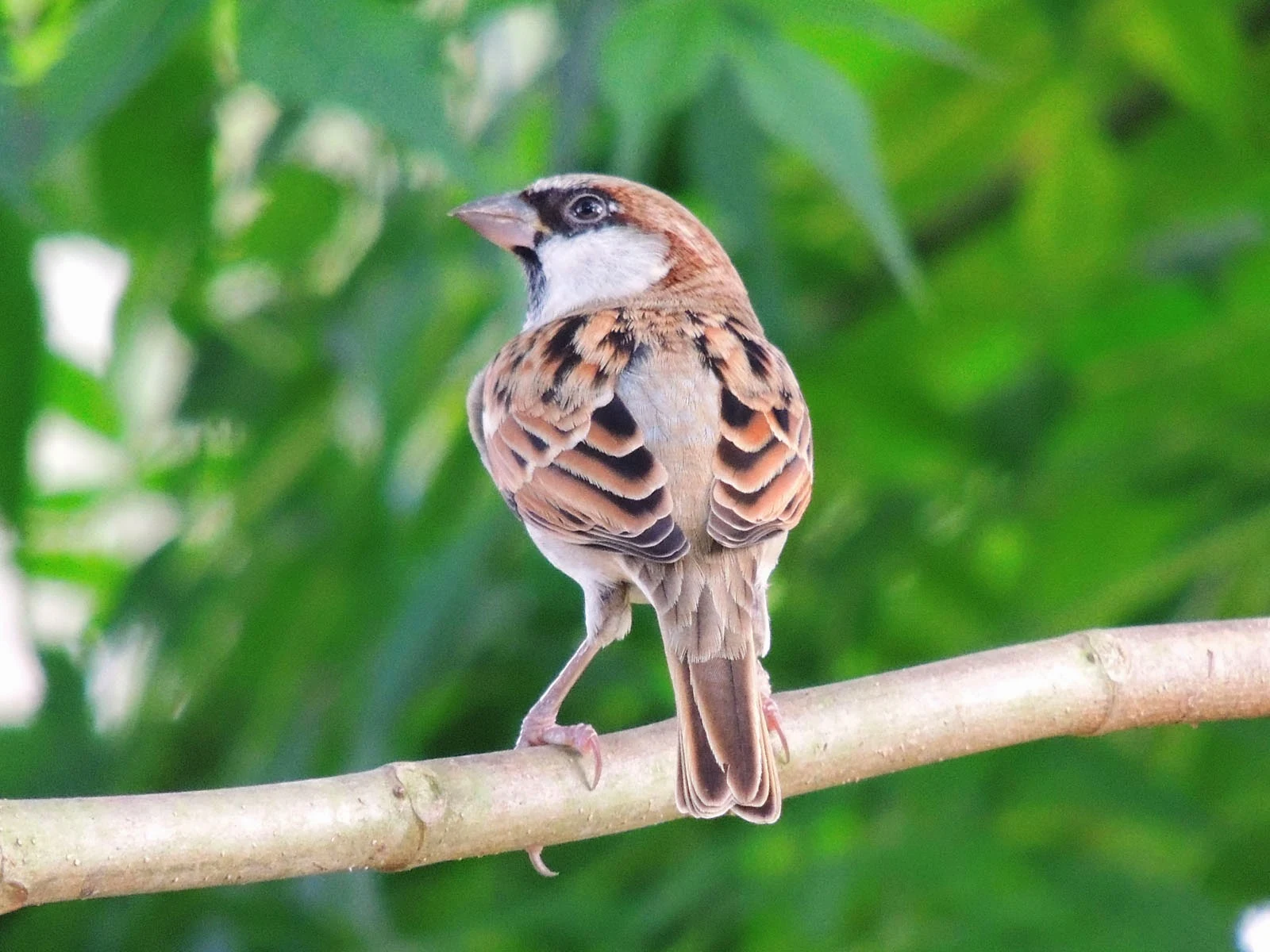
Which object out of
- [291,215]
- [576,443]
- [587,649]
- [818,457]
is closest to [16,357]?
[576,443]

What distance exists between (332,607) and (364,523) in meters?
0.31

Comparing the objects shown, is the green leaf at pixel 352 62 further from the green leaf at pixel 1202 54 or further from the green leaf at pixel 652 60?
the green leaf at pixel 1202 54

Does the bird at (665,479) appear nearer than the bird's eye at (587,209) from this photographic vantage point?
Yes

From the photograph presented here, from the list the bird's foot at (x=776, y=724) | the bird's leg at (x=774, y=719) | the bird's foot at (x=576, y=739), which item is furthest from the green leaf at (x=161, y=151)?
the bird's foot at (x=776, y=724)

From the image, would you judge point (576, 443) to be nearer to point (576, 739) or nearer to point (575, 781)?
point (576, 739)

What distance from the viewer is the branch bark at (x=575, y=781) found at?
2125mm

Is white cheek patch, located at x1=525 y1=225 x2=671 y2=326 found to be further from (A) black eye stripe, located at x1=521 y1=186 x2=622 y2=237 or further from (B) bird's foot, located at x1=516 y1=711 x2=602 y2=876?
(B) bird's foot, located at x1=516 y1=711 x2=602 y2=876

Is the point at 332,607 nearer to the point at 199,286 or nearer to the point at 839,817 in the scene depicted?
the point at 199,286

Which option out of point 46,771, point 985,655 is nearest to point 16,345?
point 46,771

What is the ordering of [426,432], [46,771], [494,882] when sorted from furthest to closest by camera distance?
[426,432]
[494,882]
[46,771]

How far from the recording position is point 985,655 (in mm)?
2750

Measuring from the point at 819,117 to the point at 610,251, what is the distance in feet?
4.10

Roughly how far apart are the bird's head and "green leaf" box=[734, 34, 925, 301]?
0.93 metres

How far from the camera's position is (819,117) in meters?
3.02
